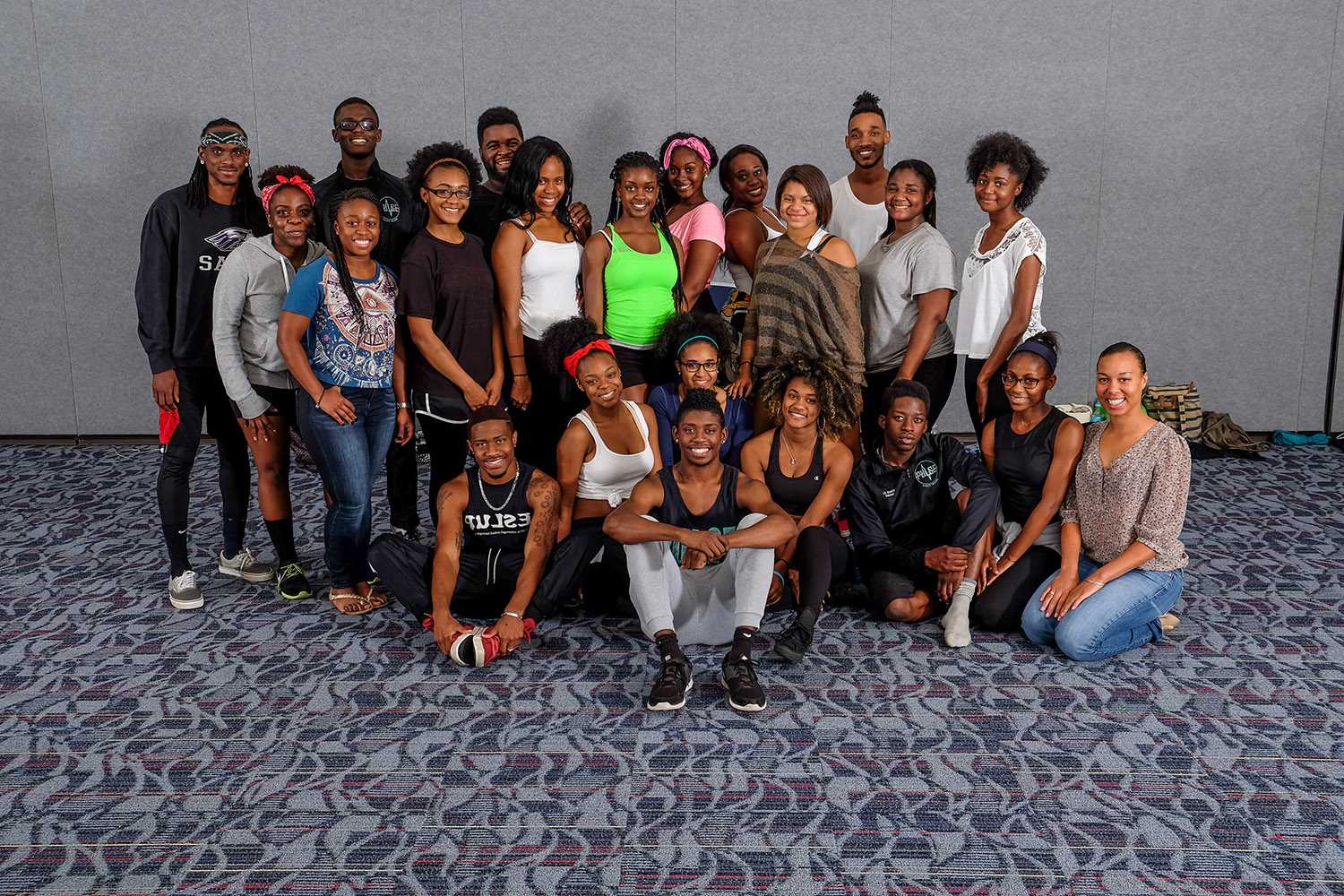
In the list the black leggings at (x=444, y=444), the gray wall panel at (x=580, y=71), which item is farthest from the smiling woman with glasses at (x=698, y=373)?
the gray wall panel at (x=580, y=71)

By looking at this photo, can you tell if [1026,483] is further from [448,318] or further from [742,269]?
[448,318]

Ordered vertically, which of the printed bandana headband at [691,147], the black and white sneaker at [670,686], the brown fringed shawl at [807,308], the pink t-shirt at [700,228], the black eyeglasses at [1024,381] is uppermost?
the printed bandana headband at [691,147]

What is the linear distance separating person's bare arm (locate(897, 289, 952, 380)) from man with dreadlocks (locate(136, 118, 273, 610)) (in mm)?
2440

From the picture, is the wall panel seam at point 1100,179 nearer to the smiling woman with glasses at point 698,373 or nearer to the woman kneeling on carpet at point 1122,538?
the woman kneeling on carpet at point 1122,538

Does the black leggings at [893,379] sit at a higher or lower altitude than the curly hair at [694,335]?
lower

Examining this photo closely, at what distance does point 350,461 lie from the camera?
3473mm

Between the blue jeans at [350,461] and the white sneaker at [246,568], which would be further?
the white sneaker at [246,568]

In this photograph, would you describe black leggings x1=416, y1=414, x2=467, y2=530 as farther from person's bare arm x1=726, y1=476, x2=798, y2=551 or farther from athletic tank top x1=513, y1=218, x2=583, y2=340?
person's bare arm x1=726, y1=476, x2=798, y2=551

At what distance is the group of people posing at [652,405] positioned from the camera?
3.23 meters

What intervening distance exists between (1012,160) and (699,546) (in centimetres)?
191

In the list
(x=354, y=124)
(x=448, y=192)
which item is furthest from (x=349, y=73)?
(x=448, y=192)

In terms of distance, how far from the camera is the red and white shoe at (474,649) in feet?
10.2

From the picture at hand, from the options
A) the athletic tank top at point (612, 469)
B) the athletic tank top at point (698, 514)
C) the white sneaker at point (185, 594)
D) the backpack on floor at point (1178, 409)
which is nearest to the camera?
the athletic tank top at point (698, 514)

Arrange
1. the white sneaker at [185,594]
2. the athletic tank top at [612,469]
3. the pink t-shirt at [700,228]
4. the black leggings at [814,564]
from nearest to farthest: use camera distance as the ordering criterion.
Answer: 1. the black leggings at [814,564]
2. the athletic tank top at [612,469]
3. the white sneaker at [185,594]
4. the pink t-shirt at [700,228]
